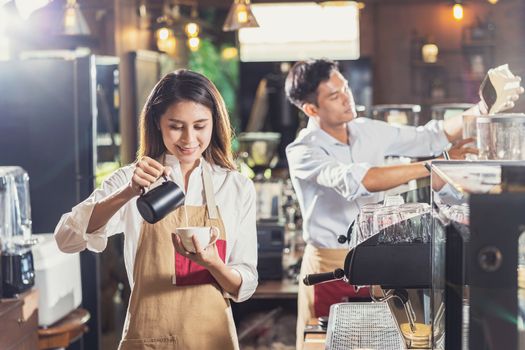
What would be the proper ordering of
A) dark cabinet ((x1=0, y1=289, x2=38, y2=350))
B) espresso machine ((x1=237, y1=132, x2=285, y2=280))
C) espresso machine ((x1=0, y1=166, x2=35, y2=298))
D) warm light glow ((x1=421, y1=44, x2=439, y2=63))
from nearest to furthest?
dark cabinet ((x1=0, y1=289, x2=38, y2=350)) → espresso machine ((x1=0, y1=166, x2=35, y2=298)) → espresso machine ((x1=237, y1=132, x2=285, y2=280)) → warm light glow ((x1=421, y1=44, x2=439, y2=63))

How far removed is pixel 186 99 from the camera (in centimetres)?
261

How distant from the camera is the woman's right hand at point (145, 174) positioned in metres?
2.38

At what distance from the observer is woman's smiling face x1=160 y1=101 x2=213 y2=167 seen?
2.59 m

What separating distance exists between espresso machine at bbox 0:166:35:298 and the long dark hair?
1.29 metres

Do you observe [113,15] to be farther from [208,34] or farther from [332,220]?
[332,220]

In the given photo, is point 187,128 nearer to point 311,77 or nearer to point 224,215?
point 224,215

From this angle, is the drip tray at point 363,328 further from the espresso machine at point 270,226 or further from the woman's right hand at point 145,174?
the espresso machine at point 270,226

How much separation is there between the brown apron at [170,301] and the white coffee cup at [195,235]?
188mm

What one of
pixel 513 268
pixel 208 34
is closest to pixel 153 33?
pixel 208 34

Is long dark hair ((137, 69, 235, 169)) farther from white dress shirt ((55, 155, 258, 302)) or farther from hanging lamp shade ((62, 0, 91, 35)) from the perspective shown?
hanging lamp shade ((62, 0, 91, 35))

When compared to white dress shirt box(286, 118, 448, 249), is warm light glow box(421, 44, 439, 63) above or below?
above

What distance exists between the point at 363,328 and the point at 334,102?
1603mm

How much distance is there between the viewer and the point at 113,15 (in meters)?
8.99

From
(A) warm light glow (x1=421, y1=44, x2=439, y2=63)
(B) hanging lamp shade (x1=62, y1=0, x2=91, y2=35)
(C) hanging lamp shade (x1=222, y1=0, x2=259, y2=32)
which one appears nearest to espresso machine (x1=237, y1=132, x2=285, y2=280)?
(C) hanging lamp shade (x1=222, y1=0, x2=259, y2=32)
